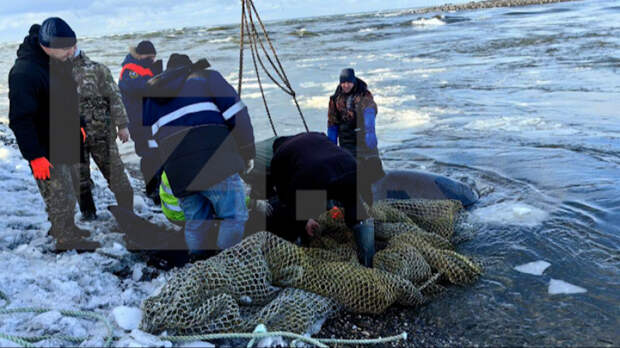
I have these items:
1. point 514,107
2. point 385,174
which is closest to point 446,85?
point 514,107

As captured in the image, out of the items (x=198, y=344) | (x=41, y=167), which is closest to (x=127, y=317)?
(x=198, y=344)

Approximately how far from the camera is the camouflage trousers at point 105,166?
470 cm

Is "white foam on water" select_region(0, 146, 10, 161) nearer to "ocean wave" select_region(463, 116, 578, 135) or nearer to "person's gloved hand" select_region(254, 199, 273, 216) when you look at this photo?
"person's gloved hand" select_region(254, 199, 273, 216)

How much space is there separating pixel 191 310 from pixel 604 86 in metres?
12.9

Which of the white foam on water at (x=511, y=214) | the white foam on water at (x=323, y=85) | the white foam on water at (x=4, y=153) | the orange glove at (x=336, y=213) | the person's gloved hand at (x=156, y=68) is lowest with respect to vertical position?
the white foam on water at (x=511, y=214)

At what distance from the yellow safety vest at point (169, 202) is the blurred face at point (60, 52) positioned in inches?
49.8

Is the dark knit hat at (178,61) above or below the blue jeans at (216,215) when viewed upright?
above

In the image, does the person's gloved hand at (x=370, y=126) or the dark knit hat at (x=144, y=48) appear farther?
the person's gloved hand at (x=370, y=126)

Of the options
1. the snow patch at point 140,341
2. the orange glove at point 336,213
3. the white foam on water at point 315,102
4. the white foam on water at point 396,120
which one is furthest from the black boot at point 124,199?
the white foam on water at point 315,102

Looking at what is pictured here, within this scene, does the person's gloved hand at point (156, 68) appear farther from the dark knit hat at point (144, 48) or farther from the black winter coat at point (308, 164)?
the black winter coat at point (308, 164)

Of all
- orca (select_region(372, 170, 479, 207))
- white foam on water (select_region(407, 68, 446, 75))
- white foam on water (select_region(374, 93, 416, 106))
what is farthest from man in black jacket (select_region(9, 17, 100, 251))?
white foam on water (select_region(407, 68, 446, 75))

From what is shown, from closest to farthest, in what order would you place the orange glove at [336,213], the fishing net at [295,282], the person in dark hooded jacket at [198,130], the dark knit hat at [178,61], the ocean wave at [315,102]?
1. the fishing net at [295,282]
2. the person in dark hooded jacket at [198,130]
3. the dark knit hat at [178,61]
4. the orange glove at [336,213]
5. the ocean wave at [315,102]

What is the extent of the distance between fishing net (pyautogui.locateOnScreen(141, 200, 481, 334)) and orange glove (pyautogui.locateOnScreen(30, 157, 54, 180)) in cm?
137

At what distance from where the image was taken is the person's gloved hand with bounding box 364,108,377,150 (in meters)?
6.14
